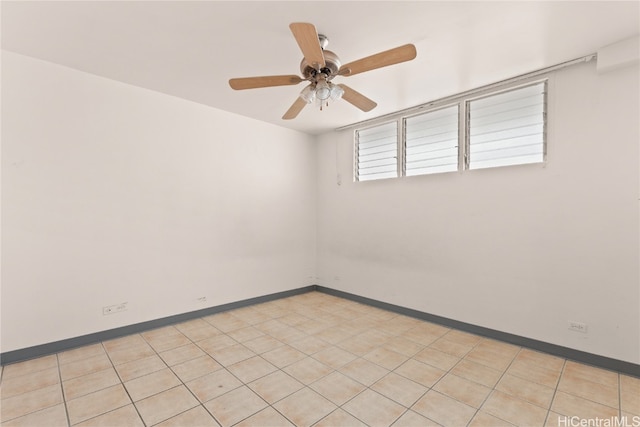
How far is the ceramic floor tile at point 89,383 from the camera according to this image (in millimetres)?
2221

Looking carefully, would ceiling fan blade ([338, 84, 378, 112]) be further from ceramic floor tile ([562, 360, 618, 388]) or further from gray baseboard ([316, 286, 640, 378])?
ceramic floor tile ([562, 360, 618, 388])

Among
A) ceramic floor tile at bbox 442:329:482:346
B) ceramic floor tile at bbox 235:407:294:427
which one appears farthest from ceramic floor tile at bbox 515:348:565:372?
ceramic floor tile at bbox 235:407:294:427

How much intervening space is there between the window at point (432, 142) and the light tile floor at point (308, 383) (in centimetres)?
206

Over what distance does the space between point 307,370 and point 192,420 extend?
975 millimetres

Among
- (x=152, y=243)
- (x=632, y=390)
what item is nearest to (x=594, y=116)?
(x=632, y=390)

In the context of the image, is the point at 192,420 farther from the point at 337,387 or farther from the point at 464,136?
the point at 464,136

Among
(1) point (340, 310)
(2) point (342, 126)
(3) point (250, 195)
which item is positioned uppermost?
(2) point (342, 126)

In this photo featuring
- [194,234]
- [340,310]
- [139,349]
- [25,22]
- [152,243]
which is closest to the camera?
[25,22]

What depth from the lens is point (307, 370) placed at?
8.43 ft

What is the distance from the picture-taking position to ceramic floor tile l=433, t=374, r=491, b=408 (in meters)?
2.15

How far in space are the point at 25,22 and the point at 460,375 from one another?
4433mm

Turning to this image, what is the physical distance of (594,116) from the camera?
2.64 metres

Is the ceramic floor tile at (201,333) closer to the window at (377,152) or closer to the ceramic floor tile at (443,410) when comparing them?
the ceramic floor tile at (443,410)

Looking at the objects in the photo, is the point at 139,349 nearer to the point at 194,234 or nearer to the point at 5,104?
the point at 194,234
